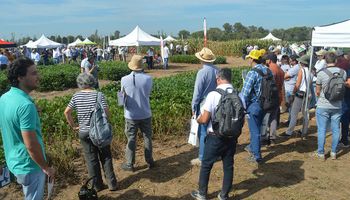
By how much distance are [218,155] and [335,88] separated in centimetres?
276

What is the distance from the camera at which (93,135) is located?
4707 mm

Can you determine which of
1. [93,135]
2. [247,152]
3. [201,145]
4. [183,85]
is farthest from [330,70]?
[183,85]

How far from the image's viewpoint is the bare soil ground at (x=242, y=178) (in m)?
5.25

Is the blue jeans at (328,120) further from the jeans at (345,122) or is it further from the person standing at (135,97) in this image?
the person standing at (135,97)

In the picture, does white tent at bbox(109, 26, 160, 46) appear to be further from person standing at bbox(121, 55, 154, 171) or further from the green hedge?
person standing at bbox(121, 55, 154, 171)

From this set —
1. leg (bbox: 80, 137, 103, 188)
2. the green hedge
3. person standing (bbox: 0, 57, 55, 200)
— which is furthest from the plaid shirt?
the green hedge

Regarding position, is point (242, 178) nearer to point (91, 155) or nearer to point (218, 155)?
point (218, 155)

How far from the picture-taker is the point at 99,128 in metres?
4.70

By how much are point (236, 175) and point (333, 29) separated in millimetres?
3665

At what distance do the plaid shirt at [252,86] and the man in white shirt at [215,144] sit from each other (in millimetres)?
1323

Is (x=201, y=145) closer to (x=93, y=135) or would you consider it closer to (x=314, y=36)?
(x=93, y=135)

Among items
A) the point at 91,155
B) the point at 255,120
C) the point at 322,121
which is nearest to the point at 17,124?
the point at 91,155

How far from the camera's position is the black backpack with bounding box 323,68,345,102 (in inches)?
242

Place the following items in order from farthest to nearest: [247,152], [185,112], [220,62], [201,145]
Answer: [220,62]
[185,112]
[247,152]
[201,145]
